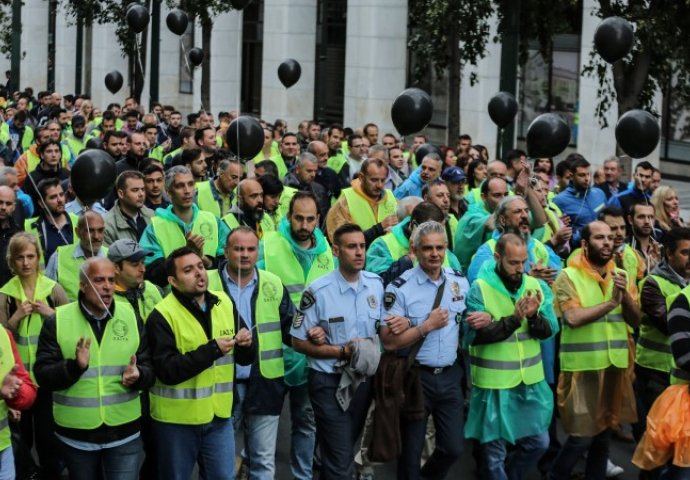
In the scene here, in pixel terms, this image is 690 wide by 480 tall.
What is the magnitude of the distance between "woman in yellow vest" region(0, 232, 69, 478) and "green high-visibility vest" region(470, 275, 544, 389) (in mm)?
2561

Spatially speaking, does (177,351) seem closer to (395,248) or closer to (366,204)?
(395,248)

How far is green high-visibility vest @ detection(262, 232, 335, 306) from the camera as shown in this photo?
29.7ft

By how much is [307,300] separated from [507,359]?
130 centimetres

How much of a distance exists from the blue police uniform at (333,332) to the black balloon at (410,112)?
621cm

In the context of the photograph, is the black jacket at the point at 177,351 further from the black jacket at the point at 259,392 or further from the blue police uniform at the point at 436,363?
the blue police uniform at the point at 436,363

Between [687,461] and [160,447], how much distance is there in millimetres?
2896

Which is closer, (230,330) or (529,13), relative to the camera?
(230,330)

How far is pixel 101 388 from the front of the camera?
7.17 m

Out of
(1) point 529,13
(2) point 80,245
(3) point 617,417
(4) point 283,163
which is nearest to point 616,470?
(3) point 617,417

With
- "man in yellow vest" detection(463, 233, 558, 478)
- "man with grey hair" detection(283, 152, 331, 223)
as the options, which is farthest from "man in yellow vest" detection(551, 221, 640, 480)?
"man with grey hair" detection(283, 152, 331, 223)

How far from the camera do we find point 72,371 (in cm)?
703

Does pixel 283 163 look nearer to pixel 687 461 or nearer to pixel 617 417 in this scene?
pixel 617 417

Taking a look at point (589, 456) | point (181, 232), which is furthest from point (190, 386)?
point (589, 456)

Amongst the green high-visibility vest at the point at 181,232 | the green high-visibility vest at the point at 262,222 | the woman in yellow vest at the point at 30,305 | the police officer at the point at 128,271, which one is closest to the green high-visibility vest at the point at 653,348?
the green high-visibility vest at the point at 262,222
